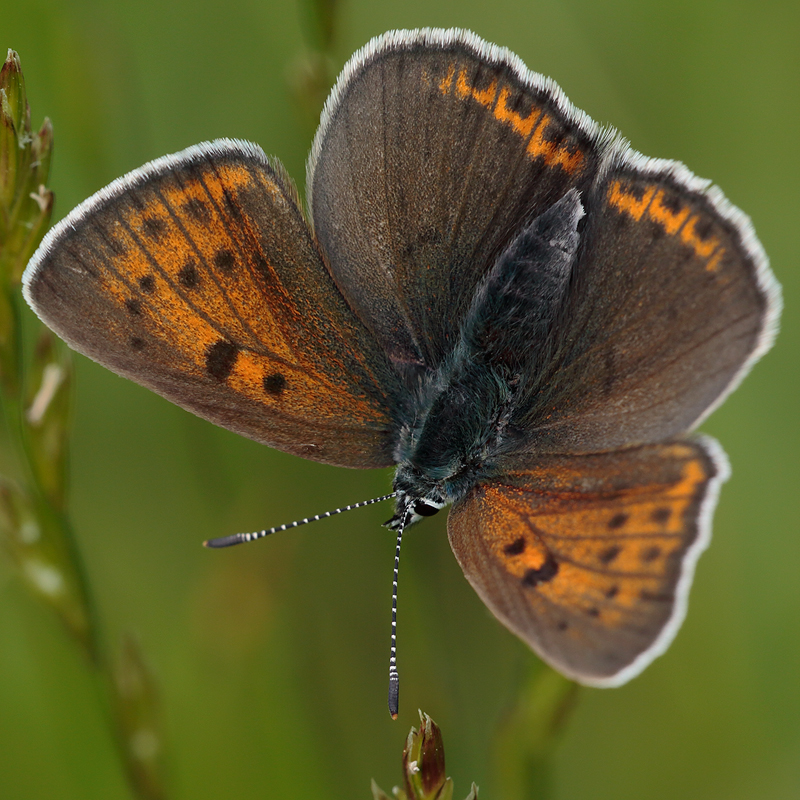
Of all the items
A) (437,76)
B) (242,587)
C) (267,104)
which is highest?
(267,104)

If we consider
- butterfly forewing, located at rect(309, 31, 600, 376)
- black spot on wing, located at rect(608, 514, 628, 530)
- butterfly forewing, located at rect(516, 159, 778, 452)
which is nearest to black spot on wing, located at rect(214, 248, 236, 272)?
butterfly forewing, located at rect(309, 31, 600, 376)

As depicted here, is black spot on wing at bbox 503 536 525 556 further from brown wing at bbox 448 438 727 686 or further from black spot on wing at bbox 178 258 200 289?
black spot on wing at bbox 178 258 200 289

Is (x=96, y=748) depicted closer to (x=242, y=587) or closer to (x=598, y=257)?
(x=242, y=587)

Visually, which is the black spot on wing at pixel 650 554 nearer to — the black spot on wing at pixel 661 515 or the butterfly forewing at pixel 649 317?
the black spot on wing at pixel 661 515

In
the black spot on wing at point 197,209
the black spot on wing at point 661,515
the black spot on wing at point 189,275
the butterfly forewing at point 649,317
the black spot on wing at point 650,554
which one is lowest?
the black spot on wing at point 650,554

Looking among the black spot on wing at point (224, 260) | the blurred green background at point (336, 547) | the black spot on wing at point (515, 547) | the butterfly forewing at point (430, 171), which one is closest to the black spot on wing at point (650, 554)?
the black spot on wing at point (515, 547)

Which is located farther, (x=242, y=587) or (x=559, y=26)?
(x=559, y=26)

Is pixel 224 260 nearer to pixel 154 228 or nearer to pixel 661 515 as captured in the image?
pixel 154 228

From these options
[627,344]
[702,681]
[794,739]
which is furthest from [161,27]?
[794,739]

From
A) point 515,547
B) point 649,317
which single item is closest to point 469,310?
point 649,317
